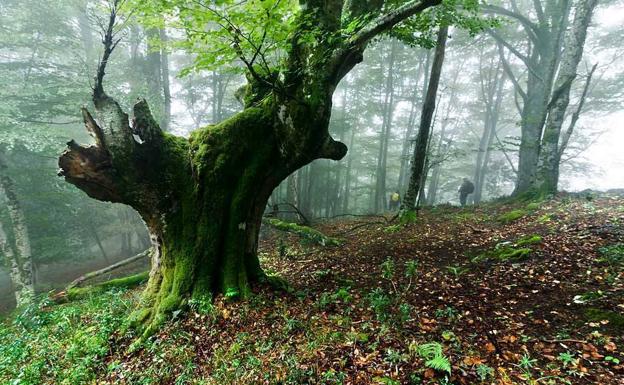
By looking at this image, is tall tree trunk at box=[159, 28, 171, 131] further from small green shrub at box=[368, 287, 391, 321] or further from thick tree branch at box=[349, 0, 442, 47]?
small green shrub at box=[368, 287, 391, 321]

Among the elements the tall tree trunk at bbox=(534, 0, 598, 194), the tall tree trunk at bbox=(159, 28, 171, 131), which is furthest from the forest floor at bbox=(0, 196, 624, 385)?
the tall tree trunk at bbox=(159, 28, 171, 131)

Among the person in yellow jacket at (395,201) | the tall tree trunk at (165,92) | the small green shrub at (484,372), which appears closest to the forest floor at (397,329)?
the small green shrub at (484,372)

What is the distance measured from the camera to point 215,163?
16.4 feet

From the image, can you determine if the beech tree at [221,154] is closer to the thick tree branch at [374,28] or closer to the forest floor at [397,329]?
the thick tree branch at [374,28]

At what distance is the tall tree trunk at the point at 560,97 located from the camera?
31.4ft

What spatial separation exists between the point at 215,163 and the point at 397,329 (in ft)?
12.3

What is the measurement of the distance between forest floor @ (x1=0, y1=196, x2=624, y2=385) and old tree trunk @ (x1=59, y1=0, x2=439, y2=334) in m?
0.70

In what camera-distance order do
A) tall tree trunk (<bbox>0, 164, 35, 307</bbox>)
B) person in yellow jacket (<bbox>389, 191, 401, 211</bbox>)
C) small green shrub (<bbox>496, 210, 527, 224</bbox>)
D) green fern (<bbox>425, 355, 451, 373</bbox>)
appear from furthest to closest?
person in yellow jacket (<bbox>389, 191, 401, 211</bbox>) < tall tree trunk (<bbox>0, 164, 35, 307</bbox>) < small green shrub (<bbox>496, 210, 527, 224</bbox>) < green fern (<bbox>425, 355, 451, 373</bbox>)

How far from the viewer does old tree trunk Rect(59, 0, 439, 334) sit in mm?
4465

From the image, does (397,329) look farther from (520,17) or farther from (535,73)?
(520,17)

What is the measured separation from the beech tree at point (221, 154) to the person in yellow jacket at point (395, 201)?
1413 centimetres

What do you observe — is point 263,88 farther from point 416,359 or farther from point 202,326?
A: point 416,359

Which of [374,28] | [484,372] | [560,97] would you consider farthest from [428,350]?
[560,97]

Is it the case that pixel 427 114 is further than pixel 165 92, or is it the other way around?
pixel 165 92
